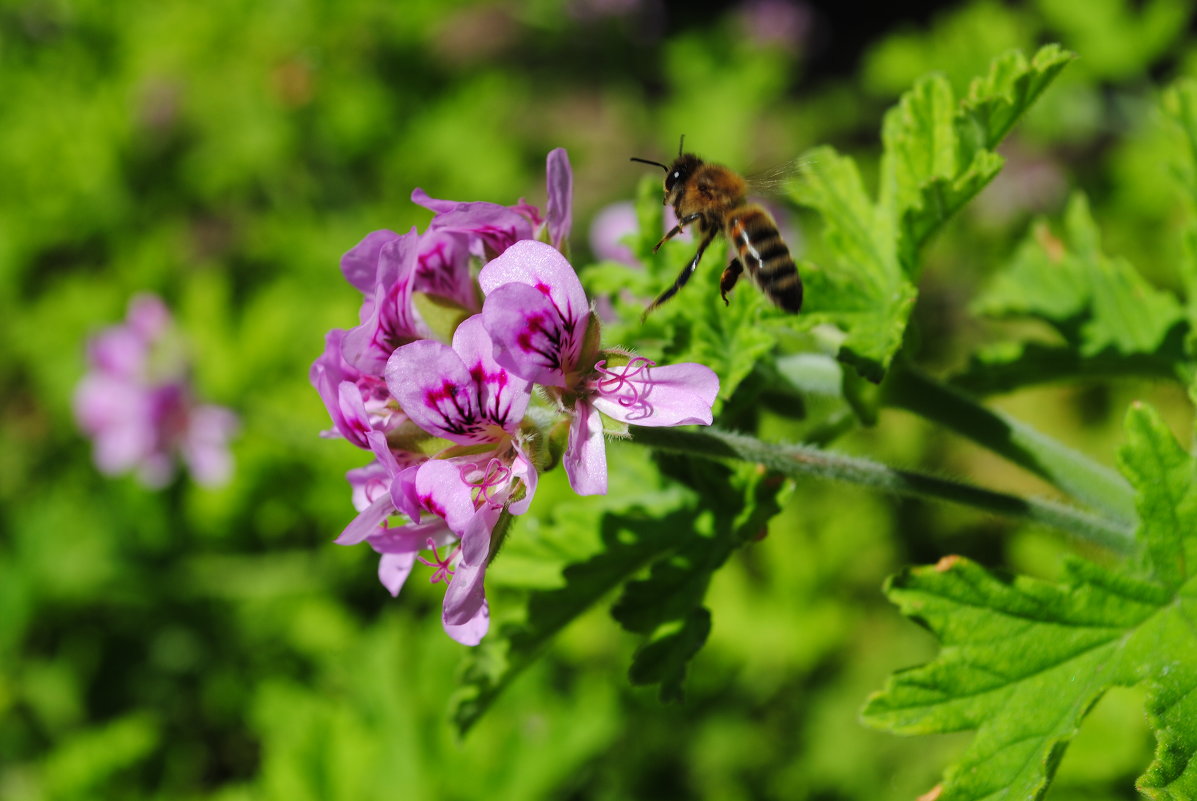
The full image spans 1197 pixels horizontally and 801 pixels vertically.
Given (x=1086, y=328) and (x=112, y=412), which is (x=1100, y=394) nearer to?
(x=1086, y=328)

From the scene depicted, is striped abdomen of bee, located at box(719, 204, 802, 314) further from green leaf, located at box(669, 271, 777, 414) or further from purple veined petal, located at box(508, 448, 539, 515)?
purple veined petal, located at box(508, 448, 539, 515)

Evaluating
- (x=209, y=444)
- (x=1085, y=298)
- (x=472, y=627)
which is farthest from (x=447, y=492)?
(x=209, y=444)

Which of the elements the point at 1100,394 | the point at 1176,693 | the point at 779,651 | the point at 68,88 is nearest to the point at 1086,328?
the point at 1176,693

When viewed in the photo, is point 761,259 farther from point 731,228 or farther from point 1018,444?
point 1018,444

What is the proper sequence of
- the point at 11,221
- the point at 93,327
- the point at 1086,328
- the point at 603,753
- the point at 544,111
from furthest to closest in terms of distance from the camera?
the point at 544,111, the point at 11,221, the point at 93,327, the point at 603,753, the point at 1086,328

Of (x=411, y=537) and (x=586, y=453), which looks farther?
(x=411, y=537)
